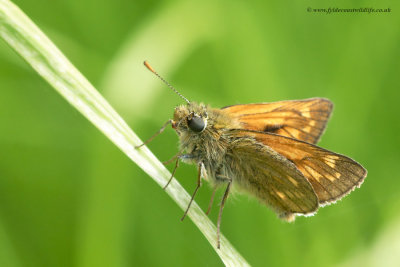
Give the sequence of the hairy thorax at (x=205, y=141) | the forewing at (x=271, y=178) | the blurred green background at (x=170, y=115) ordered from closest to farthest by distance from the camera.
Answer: the forewing at (x=271, y=178) → the hairy thorax at (x=205, y=141) → the blurred green background at (x=170, y=115)


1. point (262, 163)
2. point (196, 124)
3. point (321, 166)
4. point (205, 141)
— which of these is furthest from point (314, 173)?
point (196, 124)

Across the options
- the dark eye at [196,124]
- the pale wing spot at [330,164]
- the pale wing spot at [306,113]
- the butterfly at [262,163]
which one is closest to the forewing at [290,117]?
the pale wing spot at [306,113]

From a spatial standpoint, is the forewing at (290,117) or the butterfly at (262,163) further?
the forewing at (290,117)

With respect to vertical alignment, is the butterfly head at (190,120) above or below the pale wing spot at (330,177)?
above

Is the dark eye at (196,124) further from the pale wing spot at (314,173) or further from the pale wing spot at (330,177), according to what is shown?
the pale wing spot at (330,177)

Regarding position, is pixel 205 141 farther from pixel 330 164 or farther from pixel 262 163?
pixel 330 164

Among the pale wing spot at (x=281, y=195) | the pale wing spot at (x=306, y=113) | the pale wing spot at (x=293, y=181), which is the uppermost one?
the pale wing spot at (x=306, y=113)

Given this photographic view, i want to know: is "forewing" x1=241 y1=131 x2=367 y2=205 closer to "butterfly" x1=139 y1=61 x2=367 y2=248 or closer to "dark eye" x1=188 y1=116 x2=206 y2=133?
"butterfly" x1=139 y1=61 x2=367 y2=248
